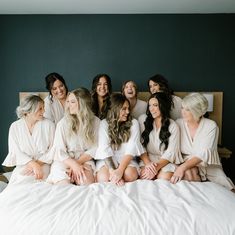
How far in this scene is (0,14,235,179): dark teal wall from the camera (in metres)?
3.65

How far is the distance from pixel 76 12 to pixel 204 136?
219 cm

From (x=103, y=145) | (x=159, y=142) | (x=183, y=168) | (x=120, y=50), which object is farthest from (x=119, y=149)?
(x=120, y=50)

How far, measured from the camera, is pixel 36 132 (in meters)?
2.68

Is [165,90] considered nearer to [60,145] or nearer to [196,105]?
[196,105]

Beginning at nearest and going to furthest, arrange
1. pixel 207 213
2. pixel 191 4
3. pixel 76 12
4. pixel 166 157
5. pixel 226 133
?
pixel 207 213
pixel 166 157
pixel 191 4
pixel 76 12
pixel 226 133

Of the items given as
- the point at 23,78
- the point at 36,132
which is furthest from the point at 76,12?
the point at 36,132

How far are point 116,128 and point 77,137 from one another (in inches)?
14.5

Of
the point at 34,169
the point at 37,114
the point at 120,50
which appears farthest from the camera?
the point at 120,50

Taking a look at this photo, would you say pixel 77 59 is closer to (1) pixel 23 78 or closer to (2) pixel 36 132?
(1) pixel 23 78

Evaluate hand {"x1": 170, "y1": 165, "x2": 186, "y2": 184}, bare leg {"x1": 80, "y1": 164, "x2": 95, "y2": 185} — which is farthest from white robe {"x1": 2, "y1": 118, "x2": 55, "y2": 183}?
hand {"x1": 170, "y1": 165, "x2": 186, "y2": 184}

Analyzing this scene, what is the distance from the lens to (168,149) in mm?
2621

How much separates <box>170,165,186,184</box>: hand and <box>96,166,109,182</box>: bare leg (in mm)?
556

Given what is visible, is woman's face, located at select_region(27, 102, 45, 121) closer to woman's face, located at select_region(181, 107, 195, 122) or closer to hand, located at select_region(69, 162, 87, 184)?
hand, located at select_region(69, 162, 87, 184)

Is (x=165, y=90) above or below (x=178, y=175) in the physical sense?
above
